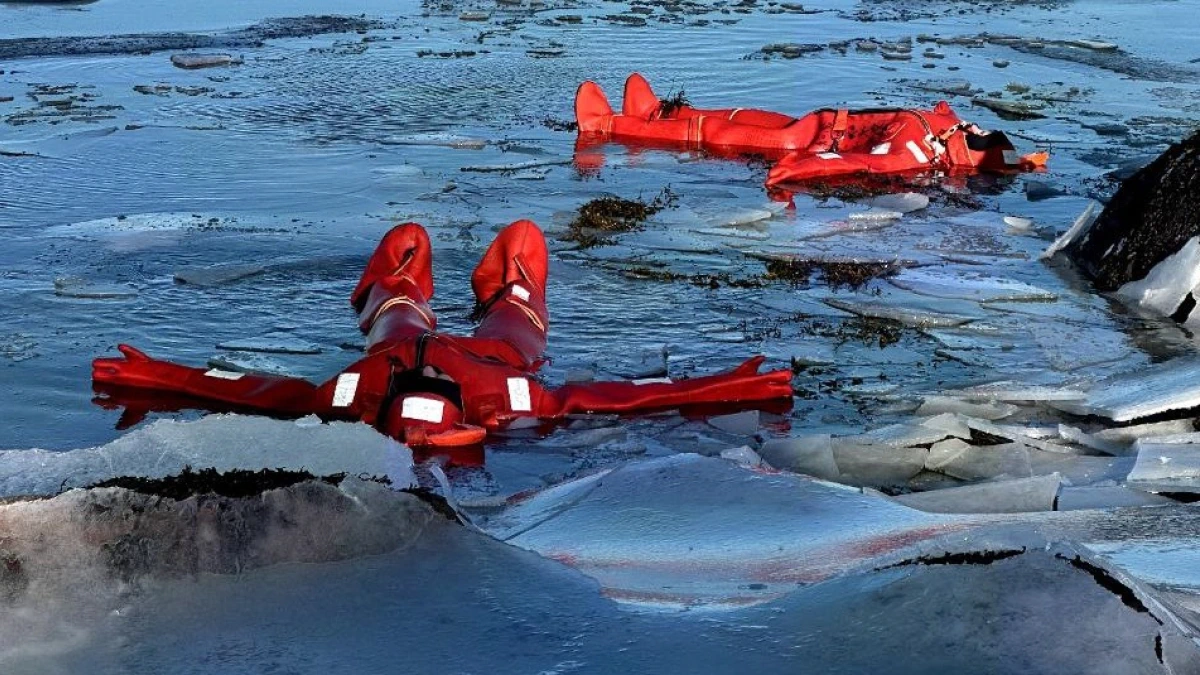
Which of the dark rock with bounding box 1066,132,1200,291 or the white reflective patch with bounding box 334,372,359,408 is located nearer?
the white reflective patch with bounding box 334,372,359,408

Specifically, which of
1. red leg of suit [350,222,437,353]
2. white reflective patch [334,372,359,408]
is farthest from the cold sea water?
white reflective patch [334,372,359,408]

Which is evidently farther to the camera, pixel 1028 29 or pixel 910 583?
pixel 1028 29

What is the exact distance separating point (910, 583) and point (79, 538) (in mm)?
1961

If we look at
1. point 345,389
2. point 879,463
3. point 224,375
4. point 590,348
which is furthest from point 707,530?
point 590,348

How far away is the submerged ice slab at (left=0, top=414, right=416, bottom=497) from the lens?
14.3ft

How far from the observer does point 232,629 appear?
133 inches

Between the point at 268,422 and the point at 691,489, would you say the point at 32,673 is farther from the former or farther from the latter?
the point at 691,489

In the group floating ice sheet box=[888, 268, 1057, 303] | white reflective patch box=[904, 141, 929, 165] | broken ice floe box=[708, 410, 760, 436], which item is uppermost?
white reflective patch box=[904, 141, 929, 165]

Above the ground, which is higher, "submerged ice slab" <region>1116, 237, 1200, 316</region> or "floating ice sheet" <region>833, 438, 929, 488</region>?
"submerged ice slab" <region>1116, 237, 1200, 316</region>

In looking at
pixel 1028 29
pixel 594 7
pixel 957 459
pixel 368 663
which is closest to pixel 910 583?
pixel 368 663

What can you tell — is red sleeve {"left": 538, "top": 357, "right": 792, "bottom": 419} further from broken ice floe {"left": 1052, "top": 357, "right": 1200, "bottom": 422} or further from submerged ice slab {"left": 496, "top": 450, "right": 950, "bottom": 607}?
submerged ice slab {"left": 496, "top": 450, "right": 950, "bottom": 607}

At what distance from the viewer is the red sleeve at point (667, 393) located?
680cm

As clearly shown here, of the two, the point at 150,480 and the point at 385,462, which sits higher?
the point at 150,480

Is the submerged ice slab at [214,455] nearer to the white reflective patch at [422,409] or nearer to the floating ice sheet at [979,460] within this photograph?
the white reflective patch at [422,409]
